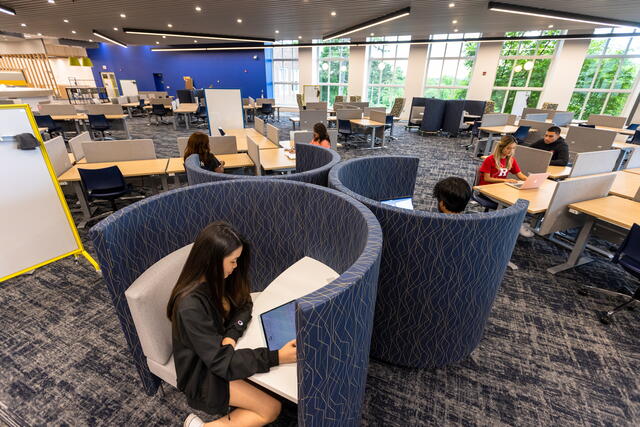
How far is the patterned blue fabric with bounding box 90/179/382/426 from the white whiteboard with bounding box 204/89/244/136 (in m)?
4.82

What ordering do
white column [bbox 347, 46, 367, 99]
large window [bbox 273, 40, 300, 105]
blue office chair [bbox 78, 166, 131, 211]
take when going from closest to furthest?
blue office chair [bbox 78, 166, 131, 211], white column [bbox 347, 46, 367, 99], large window [bbox 273, 40, 300, 105]

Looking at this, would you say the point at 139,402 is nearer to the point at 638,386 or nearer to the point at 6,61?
the point at 638,386

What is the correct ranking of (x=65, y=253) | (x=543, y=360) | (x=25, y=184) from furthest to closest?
(x=65, y=253), (x=25, y=184), (x=543, y=360)

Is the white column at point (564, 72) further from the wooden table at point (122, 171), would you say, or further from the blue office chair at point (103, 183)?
the blue office chair at point (103, 183)

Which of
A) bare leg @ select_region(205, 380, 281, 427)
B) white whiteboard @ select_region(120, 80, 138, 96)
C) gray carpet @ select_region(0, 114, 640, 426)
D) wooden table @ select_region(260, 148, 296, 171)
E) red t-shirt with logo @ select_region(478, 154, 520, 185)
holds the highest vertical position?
white whiteboard @ select_region(120, 80, 138, 96)

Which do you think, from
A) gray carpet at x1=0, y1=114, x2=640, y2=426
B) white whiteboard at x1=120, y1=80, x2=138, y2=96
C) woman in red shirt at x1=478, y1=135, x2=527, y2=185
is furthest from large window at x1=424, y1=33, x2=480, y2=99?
white whiteboard at x1=120, y1=80, x2=138, y2=96

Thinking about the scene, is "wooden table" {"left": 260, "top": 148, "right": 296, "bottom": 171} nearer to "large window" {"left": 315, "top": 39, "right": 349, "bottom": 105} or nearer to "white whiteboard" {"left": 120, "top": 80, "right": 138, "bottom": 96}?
"large window" {"left": 315, "top": 39, "right": 349, "bottom": 105}

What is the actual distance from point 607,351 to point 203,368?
2.82 m

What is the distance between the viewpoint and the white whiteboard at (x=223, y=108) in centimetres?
599

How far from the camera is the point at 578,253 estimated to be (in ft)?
9.86

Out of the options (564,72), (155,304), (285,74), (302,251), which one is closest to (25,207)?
(155,304)

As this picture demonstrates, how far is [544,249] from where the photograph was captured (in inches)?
136

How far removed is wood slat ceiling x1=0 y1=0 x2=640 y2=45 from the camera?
6527 mm

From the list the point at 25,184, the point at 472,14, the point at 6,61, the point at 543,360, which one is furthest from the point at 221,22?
the point at 6,61
